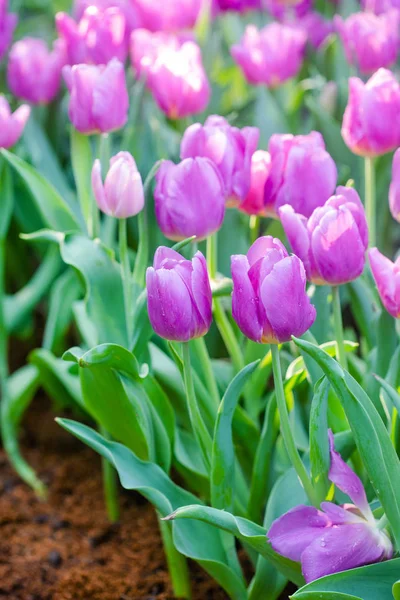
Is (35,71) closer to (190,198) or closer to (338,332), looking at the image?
(190,198)

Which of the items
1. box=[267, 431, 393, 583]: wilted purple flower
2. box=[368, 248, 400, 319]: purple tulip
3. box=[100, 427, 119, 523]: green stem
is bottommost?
box=[100, 427, 119, 523]: green stem

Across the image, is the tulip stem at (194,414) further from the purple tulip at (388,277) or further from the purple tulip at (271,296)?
the purple tulip at (388,277)

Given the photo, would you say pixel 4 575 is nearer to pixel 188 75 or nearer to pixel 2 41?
pixel 188 75

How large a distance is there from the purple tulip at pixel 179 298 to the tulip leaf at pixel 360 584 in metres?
0.28

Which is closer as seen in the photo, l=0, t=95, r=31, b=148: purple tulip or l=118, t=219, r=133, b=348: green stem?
l=118, t=219, r=133, b=348: green stem

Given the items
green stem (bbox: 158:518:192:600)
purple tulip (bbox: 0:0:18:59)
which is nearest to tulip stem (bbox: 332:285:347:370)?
green stem (bbox: 158:518:192:600)

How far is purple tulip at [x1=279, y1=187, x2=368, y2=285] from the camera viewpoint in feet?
2.90

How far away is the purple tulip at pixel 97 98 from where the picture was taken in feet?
3.68

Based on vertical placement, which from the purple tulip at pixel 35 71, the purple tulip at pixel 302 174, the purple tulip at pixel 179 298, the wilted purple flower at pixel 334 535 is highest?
the purple tulip at pixel 35 71

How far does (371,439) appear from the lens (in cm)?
85

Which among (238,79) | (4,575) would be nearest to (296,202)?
(4,575)

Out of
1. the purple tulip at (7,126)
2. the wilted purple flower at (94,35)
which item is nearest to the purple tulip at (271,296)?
the purple tulip at (7,126)

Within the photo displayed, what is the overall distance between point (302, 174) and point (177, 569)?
1.88 feet

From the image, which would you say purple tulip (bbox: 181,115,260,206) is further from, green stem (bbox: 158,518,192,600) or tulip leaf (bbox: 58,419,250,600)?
green stem (bbox: 158,518,192,600)
